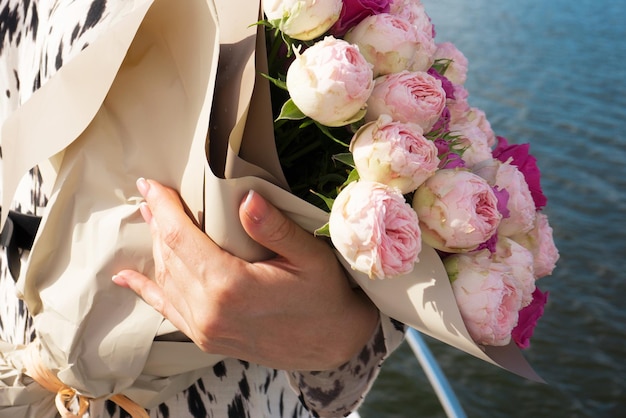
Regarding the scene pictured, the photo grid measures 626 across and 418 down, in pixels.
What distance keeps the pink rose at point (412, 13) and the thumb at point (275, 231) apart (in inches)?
12.0

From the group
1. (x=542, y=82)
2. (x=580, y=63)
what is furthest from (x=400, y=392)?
(x=580, y=63)

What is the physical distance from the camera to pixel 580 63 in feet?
21.8

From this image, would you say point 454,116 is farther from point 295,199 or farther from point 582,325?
point 582,325

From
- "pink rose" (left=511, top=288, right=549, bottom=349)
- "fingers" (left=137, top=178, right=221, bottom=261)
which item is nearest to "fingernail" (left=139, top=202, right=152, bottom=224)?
"fingers" (left=137, top=178, right=221, bottom=261)

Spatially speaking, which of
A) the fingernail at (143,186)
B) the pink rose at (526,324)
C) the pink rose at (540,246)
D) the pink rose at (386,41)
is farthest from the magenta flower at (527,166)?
the fingernail at (143,186)

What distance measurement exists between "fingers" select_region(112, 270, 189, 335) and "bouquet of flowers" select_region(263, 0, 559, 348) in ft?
0.79

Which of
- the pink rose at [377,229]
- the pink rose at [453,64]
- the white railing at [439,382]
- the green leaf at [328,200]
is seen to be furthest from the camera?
the white railing at [439,382]

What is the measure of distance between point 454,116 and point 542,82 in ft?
18.3

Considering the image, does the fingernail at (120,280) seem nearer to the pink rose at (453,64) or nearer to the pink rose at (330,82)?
the pink rose at (330,82)

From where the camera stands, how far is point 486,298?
0.91 metres

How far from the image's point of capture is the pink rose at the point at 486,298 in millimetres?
912

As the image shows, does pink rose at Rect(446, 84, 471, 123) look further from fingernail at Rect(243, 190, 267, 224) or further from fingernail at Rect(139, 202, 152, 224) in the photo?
fingernail at Rect(139, 202, 152, 224)

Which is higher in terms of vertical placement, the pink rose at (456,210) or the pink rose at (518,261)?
the pink rose at (456,210)

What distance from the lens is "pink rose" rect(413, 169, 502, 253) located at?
2.89 feet
